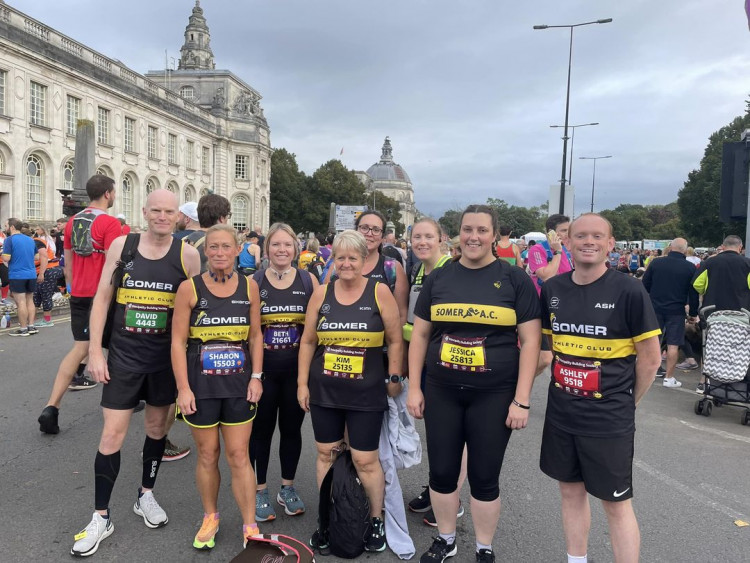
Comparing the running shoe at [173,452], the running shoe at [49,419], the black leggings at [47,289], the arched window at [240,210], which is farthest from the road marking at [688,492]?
the arched window at [240,210]

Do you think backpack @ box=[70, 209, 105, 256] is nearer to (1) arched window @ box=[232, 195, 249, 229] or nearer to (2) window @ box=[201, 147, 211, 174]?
(2) window @ box=[201, 147, 211, 174]

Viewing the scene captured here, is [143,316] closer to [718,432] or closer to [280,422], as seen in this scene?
[280,422]

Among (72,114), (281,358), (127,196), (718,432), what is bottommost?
(718,432)

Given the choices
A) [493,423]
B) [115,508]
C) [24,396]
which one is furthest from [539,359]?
[24,396]

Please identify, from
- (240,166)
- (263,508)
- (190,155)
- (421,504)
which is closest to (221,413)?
(263,508)

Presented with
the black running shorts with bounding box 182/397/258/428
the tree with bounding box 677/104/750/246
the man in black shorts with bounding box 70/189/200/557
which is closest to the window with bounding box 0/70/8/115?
the man in black shorts with bounding box 70/189/200/557

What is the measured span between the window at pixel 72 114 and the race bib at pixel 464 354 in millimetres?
38235

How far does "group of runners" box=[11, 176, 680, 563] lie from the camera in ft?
8.95

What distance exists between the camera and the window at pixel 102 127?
38188mm

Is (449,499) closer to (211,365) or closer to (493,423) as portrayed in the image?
(493,423)

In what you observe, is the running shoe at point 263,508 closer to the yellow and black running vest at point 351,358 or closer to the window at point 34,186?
the yellow and black running vest at point 351,358

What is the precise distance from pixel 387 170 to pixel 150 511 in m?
170

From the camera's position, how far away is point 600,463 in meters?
2.68

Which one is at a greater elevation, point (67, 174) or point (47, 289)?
point (67, 174)
